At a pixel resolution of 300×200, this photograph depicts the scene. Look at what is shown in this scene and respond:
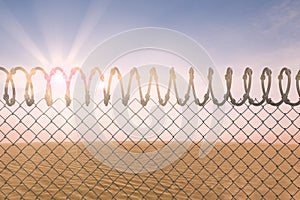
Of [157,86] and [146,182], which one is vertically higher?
[157,86]

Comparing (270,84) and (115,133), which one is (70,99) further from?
(270,84)

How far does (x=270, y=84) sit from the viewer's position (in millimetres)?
3488

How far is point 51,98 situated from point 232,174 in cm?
838

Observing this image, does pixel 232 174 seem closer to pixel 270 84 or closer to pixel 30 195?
pixel 30 195

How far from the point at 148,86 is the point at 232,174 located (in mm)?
7983

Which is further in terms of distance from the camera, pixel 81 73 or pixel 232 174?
pixel 232 174

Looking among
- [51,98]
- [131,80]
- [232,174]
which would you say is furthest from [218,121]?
[232,174]

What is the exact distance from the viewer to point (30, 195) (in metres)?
6.84

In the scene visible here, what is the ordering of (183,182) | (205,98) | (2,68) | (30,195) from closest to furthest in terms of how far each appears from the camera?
1. (2,68)
2. (205,98)
3. (30,195)
4. (183,182)

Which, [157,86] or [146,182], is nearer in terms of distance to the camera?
[157,86]

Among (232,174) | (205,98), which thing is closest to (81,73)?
(205,98)

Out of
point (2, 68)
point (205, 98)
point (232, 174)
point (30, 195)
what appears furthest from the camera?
point (232, 174)

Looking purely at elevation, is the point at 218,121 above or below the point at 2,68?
above

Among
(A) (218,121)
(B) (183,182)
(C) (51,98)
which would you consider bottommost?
(B) (183,182)
